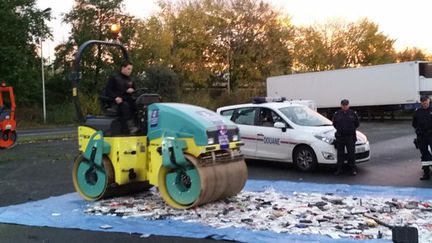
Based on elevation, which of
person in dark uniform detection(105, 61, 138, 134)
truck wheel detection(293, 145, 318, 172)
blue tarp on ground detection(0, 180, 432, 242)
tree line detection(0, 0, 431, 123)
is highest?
tree line detection(0, 0, 431, 123)

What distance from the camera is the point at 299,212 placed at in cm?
767

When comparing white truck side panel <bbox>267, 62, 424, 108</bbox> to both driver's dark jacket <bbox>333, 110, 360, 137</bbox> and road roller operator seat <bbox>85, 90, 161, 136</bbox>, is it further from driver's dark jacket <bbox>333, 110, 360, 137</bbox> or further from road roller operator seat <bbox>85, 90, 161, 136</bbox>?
road roller operator seat <bbox>85, 90, 161, 136</bbox>

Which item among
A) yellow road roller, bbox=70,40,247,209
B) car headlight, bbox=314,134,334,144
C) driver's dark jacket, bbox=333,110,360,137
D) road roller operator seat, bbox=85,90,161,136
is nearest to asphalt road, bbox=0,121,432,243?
car headlight, bbox=314,134,334,144

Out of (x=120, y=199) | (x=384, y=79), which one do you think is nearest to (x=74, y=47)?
(x=384, y=79)

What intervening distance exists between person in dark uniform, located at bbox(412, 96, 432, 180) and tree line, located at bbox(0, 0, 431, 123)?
102ft

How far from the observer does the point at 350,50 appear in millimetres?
60625

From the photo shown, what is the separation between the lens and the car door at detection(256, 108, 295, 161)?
12.7m

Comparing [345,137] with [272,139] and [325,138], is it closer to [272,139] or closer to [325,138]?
[325,138]

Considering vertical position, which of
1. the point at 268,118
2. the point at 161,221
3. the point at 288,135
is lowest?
the point at 161,221

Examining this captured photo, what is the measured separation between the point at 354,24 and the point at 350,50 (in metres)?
2.99

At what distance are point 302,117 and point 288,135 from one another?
774 mm

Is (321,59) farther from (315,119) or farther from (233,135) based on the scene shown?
(233,135)

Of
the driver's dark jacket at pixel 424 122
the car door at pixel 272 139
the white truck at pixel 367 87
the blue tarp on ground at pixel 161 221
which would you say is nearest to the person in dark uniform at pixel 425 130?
the driver's dark jacket at pixel 424 122

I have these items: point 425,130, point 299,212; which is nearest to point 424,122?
point 425,130
